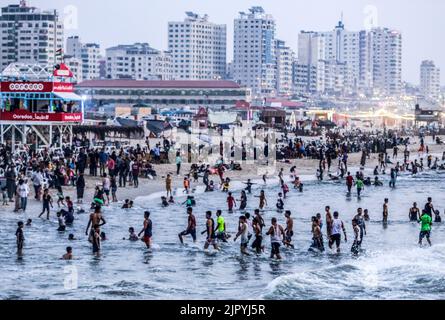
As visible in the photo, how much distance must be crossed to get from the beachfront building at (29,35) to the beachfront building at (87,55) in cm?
2289

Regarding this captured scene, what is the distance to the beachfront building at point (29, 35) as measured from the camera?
441 feet

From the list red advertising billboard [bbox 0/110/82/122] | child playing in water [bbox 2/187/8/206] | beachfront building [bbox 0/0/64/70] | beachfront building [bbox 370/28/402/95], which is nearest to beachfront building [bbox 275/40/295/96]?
beachfront building [bbox 370/28/402/95]

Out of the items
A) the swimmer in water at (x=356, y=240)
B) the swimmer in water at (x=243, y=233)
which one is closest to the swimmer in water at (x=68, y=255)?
the swimmer in water at (x=243, y=233)

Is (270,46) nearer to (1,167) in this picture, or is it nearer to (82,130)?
(82,130)

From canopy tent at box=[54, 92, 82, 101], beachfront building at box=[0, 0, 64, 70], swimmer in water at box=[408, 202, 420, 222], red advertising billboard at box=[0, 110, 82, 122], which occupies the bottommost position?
swimmer in water at box=[408, 202, 420, 222]

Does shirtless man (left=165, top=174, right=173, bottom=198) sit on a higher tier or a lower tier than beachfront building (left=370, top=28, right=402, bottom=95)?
lower

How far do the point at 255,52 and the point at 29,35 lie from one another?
4596cm

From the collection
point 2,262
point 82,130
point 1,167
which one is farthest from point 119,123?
point 2,262

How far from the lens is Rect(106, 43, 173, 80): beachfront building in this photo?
155275 millimetres

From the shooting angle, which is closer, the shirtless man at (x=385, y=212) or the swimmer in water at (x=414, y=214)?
the shirtless man at (x=385, y=212)

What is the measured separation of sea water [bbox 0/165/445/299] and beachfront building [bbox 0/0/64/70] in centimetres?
11190

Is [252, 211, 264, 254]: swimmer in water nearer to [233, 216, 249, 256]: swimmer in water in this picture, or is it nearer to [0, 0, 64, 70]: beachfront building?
[233, 216, 249, 256]: swimmer in water

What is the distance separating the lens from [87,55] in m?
171

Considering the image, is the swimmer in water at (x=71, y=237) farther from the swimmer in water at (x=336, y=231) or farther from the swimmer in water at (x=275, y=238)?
the swimmer in water at (x=336, y=231)
